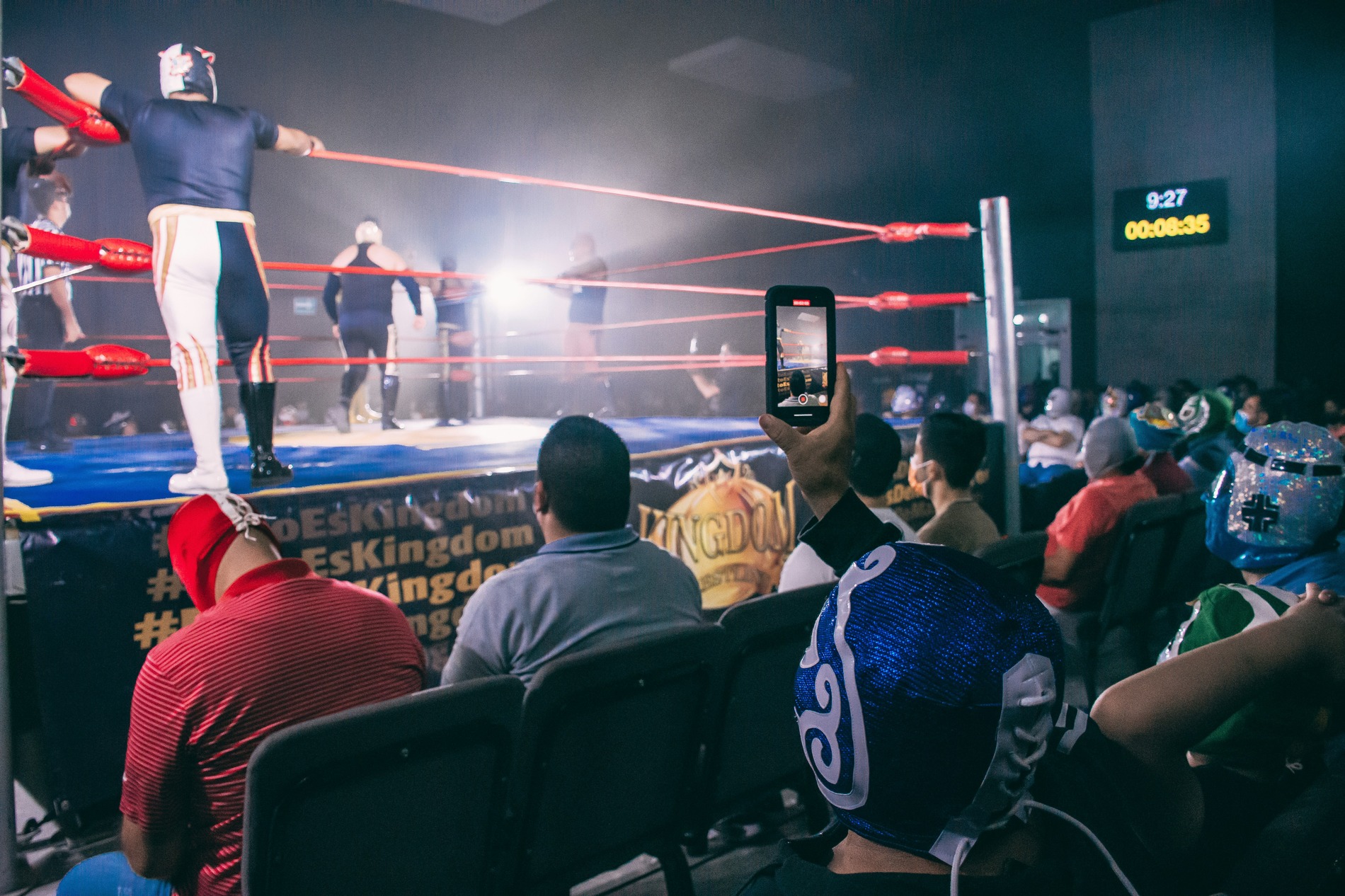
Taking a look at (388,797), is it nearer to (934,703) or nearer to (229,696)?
(229,696)

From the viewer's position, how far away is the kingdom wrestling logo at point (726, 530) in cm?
282

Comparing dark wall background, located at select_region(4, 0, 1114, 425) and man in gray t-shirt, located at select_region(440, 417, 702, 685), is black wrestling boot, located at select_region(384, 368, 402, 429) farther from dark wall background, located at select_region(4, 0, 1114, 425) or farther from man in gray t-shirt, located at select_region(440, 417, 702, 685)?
man in gray t-shirt, located at select_region(440, 417, 702, 685)

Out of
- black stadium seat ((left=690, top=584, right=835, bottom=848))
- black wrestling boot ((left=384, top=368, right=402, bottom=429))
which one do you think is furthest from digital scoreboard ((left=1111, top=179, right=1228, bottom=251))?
black stadium seat ((left=690, top=584, right=835, bottom=848))

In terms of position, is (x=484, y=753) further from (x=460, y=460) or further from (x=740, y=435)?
(x=740, y=435)

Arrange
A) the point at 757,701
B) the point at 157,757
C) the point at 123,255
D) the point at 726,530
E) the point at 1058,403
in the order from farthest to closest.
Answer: the point at 1058,403 → the point at 726,530 → the point at 123,255 → the point at 757,701 → the point at 157,757

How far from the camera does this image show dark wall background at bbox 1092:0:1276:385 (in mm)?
6535

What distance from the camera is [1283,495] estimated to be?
1144 mm

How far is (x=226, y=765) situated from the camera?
3.48ft

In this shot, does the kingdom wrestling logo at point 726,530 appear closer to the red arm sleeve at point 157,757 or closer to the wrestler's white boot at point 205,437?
the wrestler's white boot at point 205,437

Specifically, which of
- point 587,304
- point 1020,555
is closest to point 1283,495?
point 1020,555

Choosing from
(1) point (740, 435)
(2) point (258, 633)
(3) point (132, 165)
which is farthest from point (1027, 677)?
(3) point (132, 165)

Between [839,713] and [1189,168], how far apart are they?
8272 mm

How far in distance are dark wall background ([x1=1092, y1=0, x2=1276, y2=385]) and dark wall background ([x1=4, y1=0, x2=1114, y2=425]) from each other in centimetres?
23

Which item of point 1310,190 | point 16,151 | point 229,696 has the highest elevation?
point 1310,190
